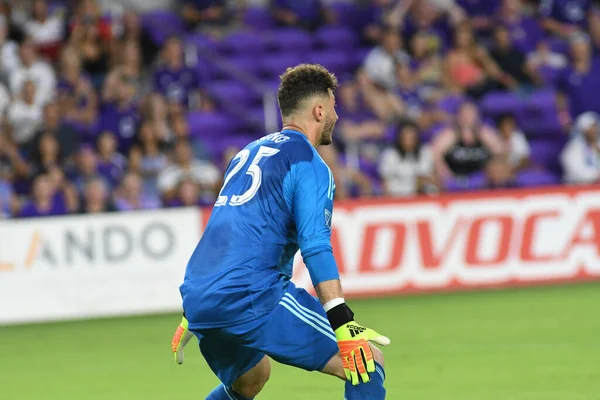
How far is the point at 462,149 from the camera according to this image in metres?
14.4

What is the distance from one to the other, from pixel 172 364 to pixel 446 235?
490cm

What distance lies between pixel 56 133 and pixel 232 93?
3276 mm

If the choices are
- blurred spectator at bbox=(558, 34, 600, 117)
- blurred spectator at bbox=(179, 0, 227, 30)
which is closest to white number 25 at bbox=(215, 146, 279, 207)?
blurred spectator at bbox=(558, 34, 600, 117)

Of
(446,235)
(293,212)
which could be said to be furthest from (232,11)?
(293,212)

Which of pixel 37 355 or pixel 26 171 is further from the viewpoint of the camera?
pixel 26 171

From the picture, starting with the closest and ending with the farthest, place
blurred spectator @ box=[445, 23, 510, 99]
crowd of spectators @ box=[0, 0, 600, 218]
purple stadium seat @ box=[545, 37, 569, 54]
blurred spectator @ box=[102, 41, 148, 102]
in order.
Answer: crowd of spectators @ box=[0, 0, 600, 218] → blurred spectator @ box=[102, 41, 148, 102] → blurred spectator @ box=[445, 23, 510, 99] → purple stadium seat @ box=[545, 37, 569, 54]

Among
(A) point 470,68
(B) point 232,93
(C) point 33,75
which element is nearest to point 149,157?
(C) point 33,75

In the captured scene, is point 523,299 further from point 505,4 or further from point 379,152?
point 505,4

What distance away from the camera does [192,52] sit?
16.4 m

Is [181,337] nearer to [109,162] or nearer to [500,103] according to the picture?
[109,162]

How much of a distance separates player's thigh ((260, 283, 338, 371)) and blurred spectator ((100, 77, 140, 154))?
9613 mm

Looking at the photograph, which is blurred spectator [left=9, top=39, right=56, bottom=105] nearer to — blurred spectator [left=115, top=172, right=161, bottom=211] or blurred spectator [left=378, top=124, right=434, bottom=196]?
blurred spectator [left=115, top=172, right=161, bottom=211]

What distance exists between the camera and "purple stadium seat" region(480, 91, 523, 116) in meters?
16.0

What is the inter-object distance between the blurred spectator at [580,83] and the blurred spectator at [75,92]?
6.76 meters
